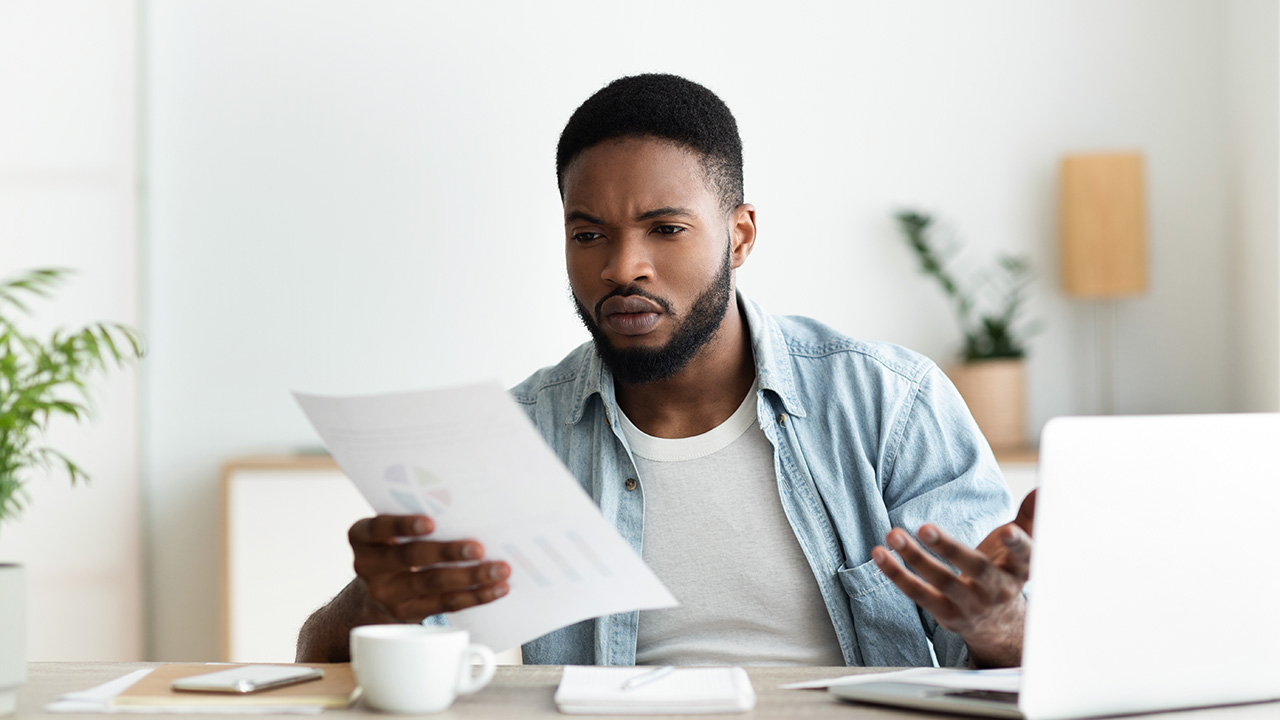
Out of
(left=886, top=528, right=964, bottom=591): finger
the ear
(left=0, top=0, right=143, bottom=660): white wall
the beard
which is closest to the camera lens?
(left=886, top=528, right=964, bottom=591): finger

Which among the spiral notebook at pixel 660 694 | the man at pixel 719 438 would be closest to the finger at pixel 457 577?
the spiral notebook at pixel 660 694

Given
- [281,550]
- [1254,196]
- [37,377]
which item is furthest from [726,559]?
[1254,196]

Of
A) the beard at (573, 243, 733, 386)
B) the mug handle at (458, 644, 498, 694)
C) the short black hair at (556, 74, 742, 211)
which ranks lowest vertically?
the mug handle at (458, 644, 498, 694)

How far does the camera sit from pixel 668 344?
1.32 metres

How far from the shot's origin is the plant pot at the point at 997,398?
2816mm

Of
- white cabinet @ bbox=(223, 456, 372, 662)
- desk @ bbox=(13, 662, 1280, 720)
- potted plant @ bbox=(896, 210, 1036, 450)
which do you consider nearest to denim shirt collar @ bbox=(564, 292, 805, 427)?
desk @ bbox=(13, 662, 1280, 720)

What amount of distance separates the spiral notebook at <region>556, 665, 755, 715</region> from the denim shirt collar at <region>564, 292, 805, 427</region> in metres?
0.48

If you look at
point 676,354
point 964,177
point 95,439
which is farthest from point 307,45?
point 676,354

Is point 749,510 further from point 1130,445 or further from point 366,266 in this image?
point 366,266

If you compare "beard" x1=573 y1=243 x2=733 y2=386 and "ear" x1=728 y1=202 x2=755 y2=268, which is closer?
"beard" x1=573 y1=243 x2=733 y2=386

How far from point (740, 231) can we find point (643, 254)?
0.24 metres

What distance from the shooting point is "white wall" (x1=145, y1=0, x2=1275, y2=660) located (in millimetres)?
2980

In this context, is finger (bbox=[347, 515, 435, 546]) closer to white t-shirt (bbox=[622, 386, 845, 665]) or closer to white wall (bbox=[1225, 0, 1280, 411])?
white t-shirt (bbox=[622, 386, 845, 665])

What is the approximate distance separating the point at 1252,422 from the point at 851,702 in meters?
0.37
